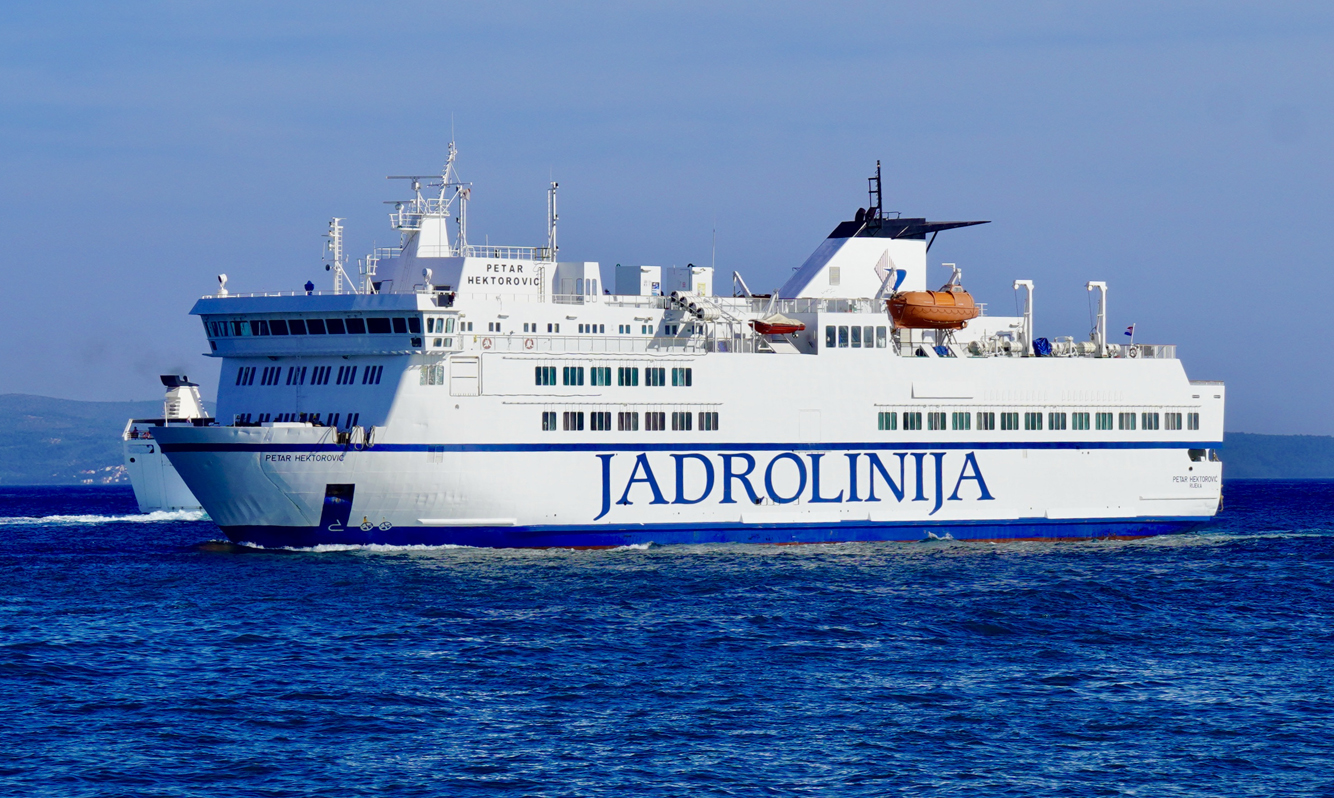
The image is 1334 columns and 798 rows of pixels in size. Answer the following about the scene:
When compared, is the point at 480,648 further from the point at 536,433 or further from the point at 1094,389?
the point at 1094,389

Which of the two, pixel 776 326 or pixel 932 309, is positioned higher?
pixel 932 309

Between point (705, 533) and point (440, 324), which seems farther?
point (705, 533)

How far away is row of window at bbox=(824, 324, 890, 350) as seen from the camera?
5138cm

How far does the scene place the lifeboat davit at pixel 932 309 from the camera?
53.8 meters

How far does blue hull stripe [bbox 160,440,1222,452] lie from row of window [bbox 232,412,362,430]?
1304 mm

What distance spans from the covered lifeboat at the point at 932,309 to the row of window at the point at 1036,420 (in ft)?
11.2

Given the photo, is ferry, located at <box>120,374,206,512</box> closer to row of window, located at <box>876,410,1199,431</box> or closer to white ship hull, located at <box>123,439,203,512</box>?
white ship hull, located at <box>123,439,203,512</box>

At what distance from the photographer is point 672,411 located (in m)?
48.5

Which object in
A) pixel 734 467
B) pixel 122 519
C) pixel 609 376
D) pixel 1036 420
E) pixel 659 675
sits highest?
pixel 609 376

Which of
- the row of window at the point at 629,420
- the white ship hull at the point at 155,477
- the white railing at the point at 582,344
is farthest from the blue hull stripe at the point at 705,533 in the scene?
the white ship hull at the point at 155,477

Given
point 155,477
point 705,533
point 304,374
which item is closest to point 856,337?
point 705,533

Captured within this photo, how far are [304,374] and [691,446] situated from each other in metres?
12.0

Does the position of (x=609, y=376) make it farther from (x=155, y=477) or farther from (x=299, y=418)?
(x=155, y=477)

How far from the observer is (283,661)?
30.4m
